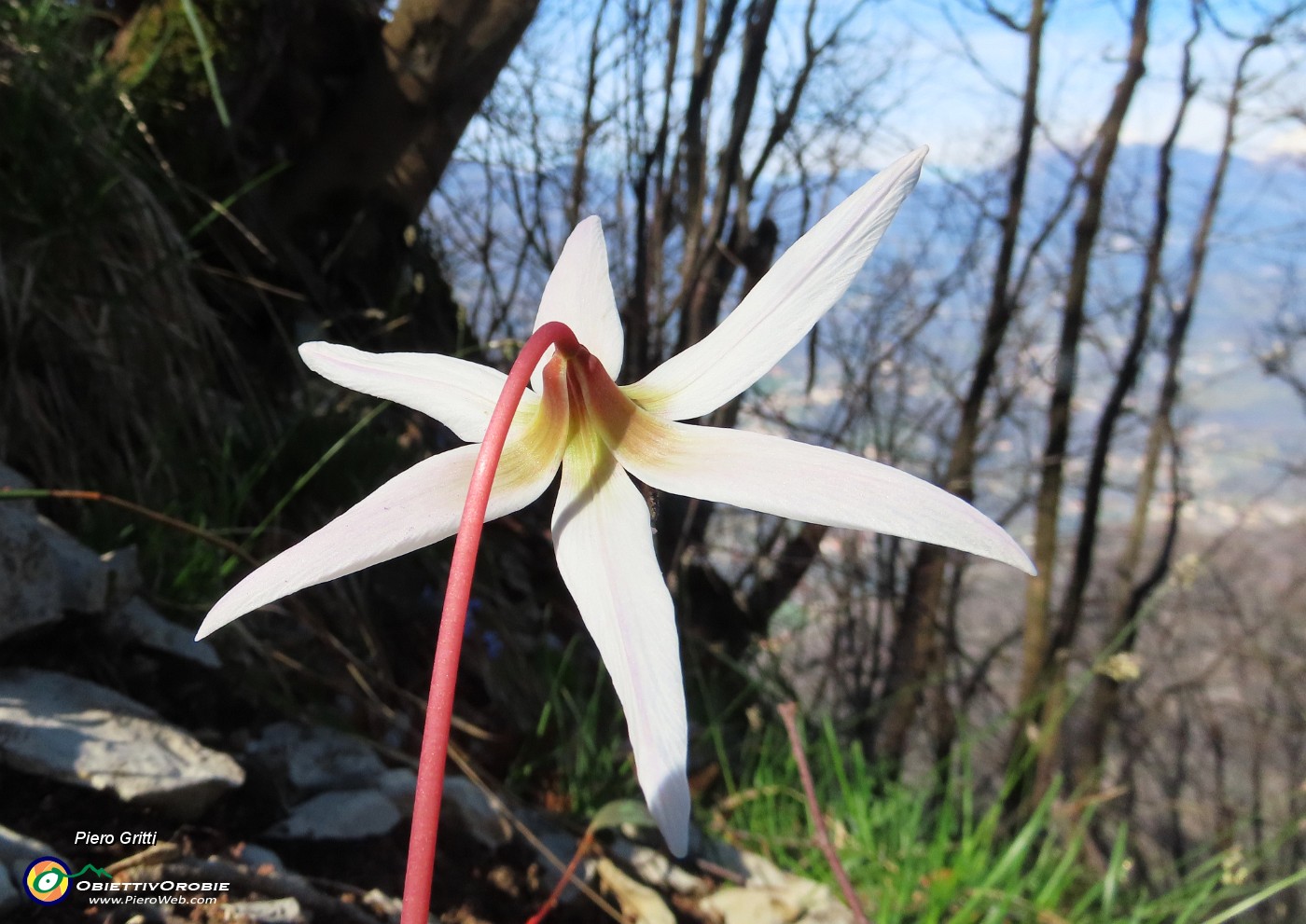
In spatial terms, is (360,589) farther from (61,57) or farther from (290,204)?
(61,57)

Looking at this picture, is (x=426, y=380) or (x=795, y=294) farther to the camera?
(x=426, y=380)

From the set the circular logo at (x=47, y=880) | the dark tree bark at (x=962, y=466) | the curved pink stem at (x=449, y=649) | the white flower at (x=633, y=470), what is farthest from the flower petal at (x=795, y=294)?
the dark tree bark at (x=962, y=466)

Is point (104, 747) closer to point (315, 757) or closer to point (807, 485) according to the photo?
point (315, 757)

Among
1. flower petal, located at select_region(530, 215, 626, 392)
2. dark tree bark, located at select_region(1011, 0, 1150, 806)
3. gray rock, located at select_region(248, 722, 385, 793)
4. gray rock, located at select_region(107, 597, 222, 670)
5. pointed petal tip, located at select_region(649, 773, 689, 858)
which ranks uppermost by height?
dark tree bark, located at select_region(1011, 0, 1150, 806)

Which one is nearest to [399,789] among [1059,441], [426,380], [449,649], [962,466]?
[426,380]

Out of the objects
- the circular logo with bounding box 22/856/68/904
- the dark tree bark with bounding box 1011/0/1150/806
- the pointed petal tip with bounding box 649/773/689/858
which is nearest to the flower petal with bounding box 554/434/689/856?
the pointed petal tip with bounding box 649/773/689/858

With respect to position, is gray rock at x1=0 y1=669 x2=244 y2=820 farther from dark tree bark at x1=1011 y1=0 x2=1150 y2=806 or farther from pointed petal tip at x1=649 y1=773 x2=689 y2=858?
dark tree bark at x1=1011 y1=0 x2=1150 y2=806

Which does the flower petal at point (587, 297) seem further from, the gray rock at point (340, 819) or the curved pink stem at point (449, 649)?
the gray rock at point (340, 819)
